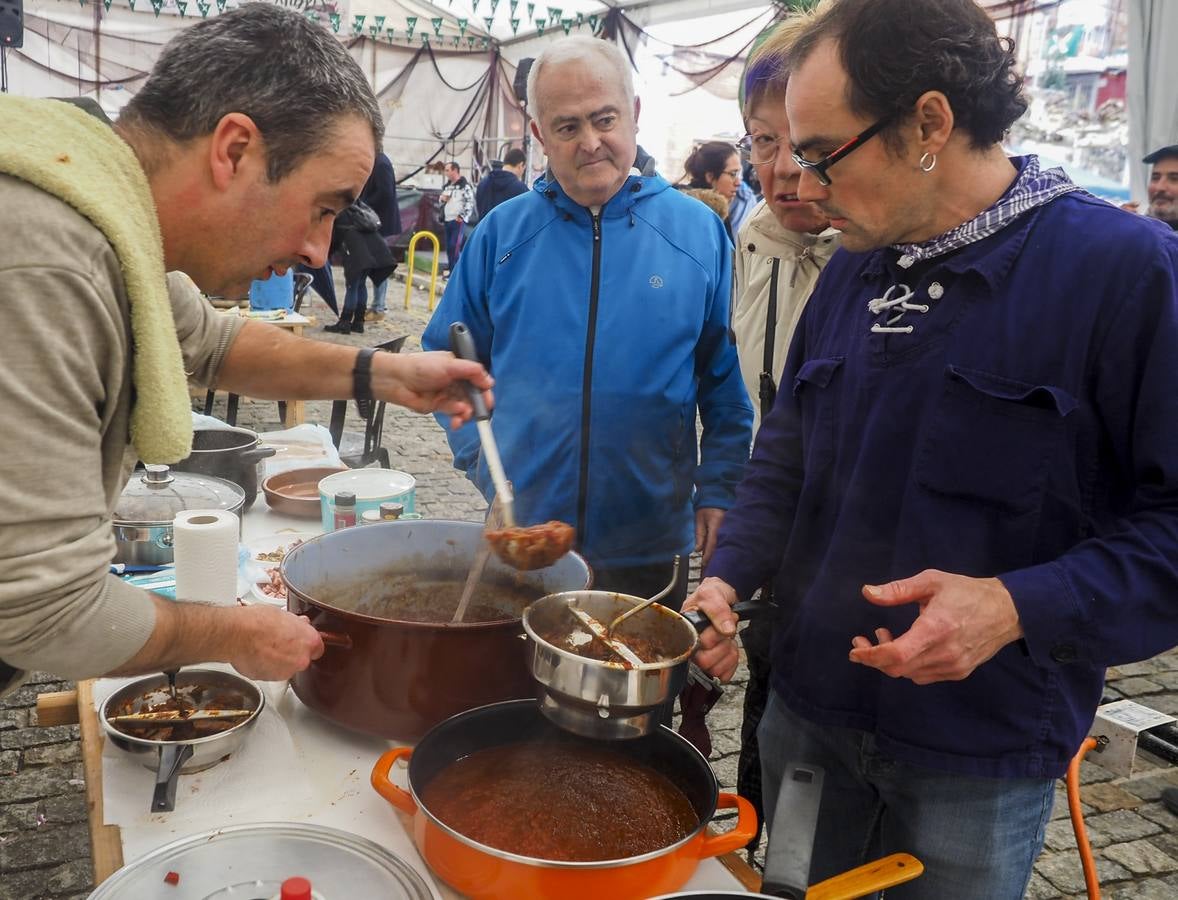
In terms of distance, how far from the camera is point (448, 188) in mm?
19312

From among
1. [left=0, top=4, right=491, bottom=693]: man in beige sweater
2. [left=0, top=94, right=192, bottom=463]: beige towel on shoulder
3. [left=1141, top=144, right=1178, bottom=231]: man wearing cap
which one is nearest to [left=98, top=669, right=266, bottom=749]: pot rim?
[left=0, top=4, right=491, bottom=693]: man in beige sweater

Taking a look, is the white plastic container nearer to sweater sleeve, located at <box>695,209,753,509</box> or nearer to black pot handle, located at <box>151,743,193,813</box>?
sweater sleeve, located at <box>695,209,753,509</box>

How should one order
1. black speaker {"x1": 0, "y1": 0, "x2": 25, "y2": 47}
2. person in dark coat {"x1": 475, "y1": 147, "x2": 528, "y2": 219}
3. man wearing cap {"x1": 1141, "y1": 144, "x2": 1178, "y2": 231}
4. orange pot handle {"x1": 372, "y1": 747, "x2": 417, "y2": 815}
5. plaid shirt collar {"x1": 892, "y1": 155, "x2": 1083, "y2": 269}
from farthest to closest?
person in dark coat {"x1": 475, "y1": 147, "x2": 528, "y2": 219}, black speaker {"x1": 0, "y1": 0, "x2": 25, "y2": 47}, man wearing cap {"x1": 1141, "y1": 144, "x2": 1178, "y2": 231}, plaid shirt collar {"x1": 892, "y1": 155, "x2": 1083, "y2": 269}, orange pot handle {"x1": 372, "y1": 747, "x2": 417, "y2": 815}

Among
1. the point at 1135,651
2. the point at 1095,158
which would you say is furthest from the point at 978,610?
the point at 1095,158

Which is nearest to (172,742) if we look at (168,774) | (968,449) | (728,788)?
(168,774)

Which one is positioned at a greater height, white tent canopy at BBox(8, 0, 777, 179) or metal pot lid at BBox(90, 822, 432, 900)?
white tent canopy at BBox(8, 0, 777, 179)

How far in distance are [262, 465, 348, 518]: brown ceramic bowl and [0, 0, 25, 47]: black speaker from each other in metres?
7.35

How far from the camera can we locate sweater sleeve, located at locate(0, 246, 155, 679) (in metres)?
1.27

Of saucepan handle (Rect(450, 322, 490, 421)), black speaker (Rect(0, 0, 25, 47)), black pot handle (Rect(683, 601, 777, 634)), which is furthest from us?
black speaker (Rect(0, 0, 25, 47))

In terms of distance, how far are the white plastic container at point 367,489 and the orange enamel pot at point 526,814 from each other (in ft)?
4.57

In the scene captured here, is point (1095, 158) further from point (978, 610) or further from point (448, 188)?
point (448, 188)

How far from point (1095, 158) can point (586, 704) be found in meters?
8.47

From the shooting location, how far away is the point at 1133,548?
1590mm

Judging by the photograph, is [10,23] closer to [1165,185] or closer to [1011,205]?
[1011,205]
